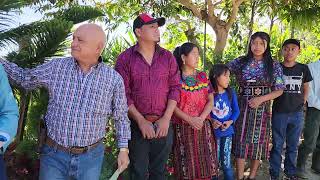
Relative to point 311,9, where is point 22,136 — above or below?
below

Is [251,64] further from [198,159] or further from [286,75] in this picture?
[198,159]

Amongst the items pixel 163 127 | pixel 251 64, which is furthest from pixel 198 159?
pixel 251 64

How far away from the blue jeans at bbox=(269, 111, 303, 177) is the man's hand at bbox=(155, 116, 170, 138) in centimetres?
167

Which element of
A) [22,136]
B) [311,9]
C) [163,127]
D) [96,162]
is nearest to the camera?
[96,162]

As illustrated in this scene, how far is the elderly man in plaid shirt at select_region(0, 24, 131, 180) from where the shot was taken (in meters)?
2.63

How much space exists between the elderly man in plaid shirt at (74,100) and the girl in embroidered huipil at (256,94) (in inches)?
81.3

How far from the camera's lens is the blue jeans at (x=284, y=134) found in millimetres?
4637

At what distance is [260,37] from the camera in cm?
434

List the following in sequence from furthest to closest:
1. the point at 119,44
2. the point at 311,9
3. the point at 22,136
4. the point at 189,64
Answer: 1. the point at 311,9
2. the point at 119,44
3. the point at 22,136
4. the point at 189,64

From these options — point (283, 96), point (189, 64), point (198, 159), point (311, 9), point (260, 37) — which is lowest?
point (198, 159)

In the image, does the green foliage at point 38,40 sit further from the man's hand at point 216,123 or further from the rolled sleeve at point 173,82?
the man's hand at point 216,123

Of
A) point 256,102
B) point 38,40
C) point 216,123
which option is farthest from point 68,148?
point 256,102

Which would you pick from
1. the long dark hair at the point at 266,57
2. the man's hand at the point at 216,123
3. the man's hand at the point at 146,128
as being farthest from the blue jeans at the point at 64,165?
the long dark hair at the point at 266,57

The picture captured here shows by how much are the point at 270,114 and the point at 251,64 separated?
0.58 meters
